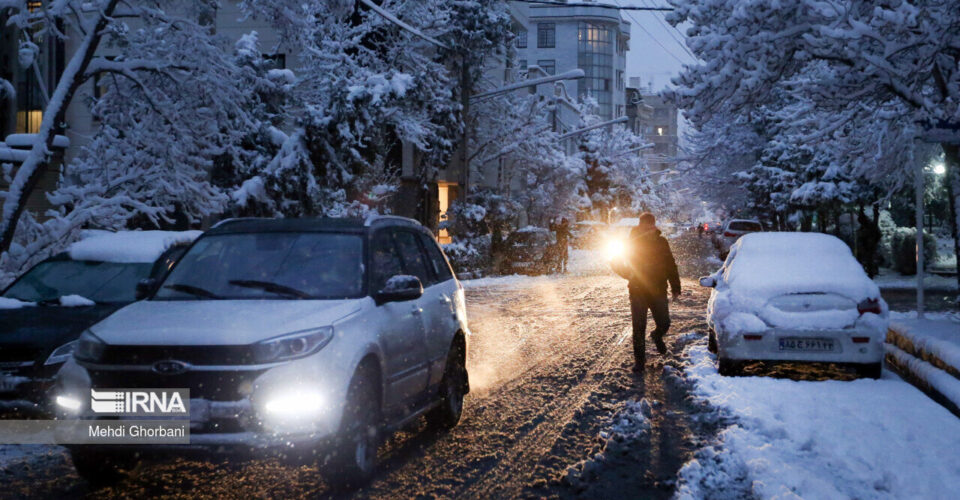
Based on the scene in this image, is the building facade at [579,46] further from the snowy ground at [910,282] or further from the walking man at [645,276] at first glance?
the walking man at [645,276]

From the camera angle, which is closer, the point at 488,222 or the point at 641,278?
the point at 641,278

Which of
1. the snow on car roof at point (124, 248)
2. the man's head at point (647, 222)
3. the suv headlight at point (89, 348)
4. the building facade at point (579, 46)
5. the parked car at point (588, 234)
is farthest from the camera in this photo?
the building facade at point (579, 46)

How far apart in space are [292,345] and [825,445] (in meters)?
4.14

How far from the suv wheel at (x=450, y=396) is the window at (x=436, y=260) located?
2.17 ft

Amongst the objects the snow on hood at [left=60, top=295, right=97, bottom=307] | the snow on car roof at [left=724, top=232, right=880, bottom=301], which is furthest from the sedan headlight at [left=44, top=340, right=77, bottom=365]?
the snow on car roof at [left=724, top=232, right=880, bottom=301]

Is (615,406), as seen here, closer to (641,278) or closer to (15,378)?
(641,278)

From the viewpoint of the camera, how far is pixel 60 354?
7.88 m

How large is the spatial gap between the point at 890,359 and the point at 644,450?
7278 millimetres

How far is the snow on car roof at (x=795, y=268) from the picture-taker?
10602 mm

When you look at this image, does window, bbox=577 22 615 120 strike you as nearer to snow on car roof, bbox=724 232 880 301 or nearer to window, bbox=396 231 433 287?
snow on car roof, bbox=724 232 880 301

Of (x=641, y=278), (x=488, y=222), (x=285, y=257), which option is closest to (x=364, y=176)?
(x=488, y=222)

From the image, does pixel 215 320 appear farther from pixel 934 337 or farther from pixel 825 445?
pixel 934 337

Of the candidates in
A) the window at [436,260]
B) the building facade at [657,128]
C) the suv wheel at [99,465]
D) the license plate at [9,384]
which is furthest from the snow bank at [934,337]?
the building facade at [657,128]

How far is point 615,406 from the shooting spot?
928 centimetres
